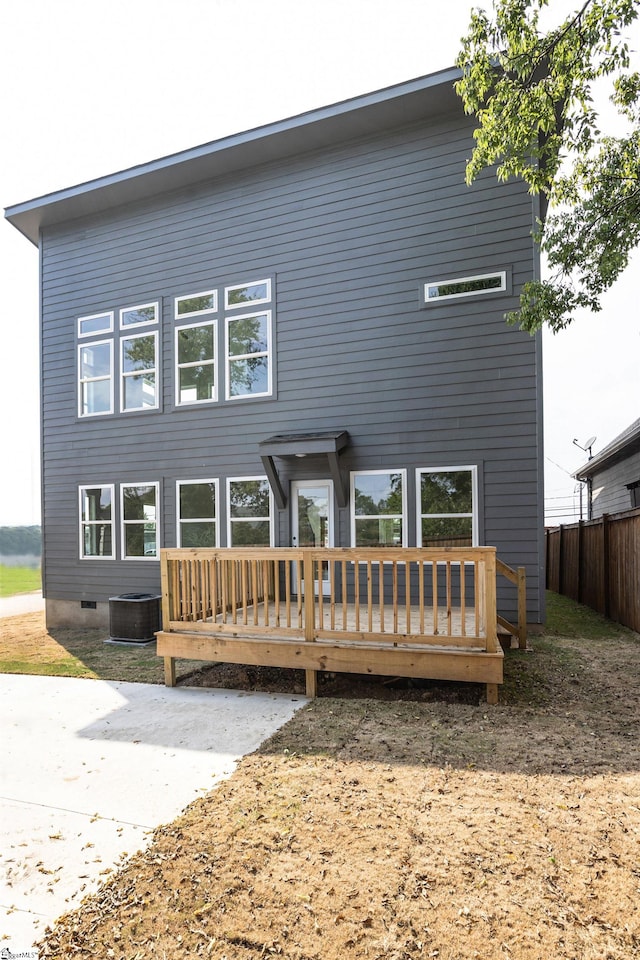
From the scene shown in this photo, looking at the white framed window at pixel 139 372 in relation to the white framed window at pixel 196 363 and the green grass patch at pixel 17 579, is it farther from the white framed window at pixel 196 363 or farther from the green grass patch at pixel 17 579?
the green grass patch at pixel 17 579

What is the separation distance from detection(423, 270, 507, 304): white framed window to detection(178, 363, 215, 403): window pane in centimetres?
371

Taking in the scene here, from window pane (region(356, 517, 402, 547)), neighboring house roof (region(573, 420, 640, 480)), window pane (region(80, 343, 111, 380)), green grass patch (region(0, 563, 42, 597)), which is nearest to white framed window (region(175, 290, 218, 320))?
window pane (region(80, 343, 111, 380))

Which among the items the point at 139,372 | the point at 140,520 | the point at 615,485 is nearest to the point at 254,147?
the point at 139,372

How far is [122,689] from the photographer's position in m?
5.50

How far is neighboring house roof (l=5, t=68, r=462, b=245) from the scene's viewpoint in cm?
721

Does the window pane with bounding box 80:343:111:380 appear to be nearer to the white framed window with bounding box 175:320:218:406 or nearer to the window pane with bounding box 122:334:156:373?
the window pane with bounding box 122:334:156:373

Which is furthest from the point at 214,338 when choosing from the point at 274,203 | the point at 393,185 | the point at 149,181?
the point at 393,185

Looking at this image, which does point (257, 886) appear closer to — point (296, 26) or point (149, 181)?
point (296, 26)

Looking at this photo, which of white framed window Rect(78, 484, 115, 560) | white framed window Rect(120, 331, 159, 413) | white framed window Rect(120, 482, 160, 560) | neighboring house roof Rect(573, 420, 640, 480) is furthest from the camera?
neighboring house roof Rect(573, 420, 640, 480)

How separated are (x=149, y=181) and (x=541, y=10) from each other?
6346 mm

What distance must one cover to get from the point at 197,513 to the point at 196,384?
7.11 ft

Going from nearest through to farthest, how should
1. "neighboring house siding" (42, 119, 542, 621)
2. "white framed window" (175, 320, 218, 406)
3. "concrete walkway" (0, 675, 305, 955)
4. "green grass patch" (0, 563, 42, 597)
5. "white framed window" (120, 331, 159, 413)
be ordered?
"concrete walkway" (0, 675, 305, 955), "neighboring house siding" (42, 119, 542, 621), "white framed window" (175, 320, 218, 406), "white framed window" (120, 331, 159, 413), "green grass patch" (0, 563, 42, 597)

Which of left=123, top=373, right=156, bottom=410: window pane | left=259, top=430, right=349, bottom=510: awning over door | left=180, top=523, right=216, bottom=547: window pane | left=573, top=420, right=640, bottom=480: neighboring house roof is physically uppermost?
left=123, top=373, right=156, bottom=410: window pane

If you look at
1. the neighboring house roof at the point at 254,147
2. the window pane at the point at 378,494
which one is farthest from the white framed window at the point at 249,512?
the neighboring house roof at the point at 254,147
